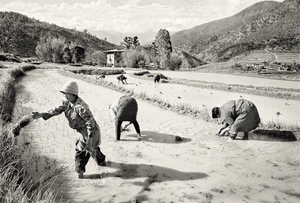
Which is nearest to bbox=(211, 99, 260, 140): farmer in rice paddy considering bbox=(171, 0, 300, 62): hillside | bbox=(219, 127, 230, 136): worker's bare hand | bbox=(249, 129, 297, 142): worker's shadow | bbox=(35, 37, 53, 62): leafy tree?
bbox=(219, 127, 230, 136): worker's bare hand

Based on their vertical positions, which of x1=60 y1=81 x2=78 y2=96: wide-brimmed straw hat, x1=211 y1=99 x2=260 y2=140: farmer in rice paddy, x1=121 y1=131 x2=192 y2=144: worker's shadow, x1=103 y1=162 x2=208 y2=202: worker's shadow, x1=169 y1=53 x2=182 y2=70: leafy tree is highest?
x1=169 y1=53 x2=182 y2=70: leafy tree

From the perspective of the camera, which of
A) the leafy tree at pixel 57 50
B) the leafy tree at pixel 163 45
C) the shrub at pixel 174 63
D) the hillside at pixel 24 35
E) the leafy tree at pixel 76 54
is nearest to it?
the shrub at pixel 174 63

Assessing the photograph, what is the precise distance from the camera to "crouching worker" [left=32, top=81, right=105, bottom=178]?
3.38 metres

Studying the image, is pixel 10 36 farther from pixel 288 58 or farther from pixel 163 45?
pixel 288 58

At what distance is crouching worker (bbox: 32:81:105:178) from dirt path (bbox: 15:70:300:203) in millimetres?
455

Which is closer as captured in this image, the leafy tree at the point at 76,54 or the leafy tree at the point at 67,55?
the leafy tree at the point at 76,54

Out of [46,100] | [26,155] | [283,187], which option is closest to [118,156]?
[26,155]

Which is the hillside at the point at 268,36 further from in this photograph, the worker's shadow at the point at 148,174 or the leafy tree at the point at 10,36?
the leafy tree at the point at 10,36

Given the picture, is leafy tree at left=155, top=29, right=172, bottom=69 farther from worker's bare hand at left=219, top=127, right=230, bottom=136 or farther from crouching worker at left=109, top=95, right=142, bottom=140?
crouching worker at left=109, top=95, right=142, bottom=140

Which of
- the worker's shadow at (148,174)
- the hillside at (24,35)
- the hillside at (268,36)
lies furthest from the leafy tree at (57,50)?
the worker's shadow at (148,174)

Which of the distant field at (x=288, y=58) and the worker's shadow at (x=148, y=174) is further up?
the distant field at (x=288, y=58)

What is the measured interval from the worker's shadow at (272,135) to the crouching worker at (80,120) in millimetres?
4014

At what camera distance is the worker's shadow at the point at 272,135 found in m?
5.74

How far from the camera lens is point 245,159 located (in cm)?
464
